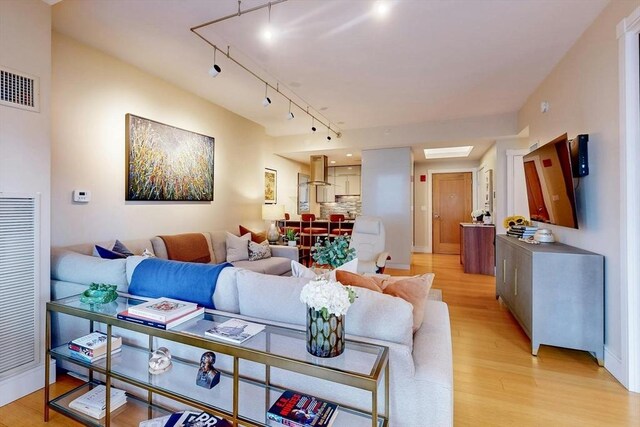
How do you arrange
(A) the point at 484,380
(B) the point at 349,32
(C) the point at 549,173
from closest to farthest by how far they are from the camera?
(A) the point at 484,380
(B) the point at 349,32
(C) the point at 549,173

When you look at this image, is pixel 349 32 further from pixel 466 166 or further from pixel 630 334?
pixel 466 166

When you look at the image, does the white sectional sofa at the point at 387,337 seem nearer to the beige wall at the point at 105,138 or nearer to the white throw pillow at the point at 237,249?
the beige wall at the point at 105,138

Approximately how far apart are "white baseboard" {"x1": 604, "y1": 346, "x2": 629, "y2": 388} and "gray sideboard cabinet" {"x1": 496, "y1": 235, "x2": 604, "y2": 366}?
4cm

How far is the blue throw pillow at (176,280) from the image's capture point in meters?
1.67

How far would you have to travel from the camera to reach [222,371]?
1454mm

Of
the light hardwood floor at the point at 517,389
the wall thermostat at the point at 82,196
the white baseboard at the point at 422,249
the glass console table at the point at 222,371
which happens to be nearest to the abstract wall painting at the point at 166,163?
the wall thermostat at the point at 82,196

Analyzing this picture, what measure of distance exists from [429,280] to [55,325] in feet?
8.34

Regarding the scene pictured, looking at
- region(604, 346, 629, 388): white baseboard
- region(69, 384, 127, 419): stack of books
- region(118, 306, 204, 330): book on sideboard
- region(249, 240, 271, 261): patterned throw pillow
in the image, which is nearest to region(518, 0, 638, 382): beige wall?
region(604, 346, 629, 388): white baseboard

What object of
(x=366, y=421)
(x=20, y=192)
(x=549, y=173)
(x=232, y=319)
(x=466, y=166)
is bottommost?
(x=366, y=421)

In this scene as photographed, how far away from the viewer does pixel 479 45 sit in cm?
279

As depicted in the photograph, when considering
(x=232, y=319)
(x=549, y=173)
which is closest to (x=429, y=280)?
(x=232, y=319)

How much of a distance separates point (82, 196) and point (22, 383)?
157 cm

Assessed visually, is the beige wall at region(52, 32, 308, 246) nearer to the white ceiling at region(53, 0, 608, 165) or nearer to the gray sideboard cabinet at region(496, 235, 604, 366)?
the white ceiling at region(53, 0, 608, 165)

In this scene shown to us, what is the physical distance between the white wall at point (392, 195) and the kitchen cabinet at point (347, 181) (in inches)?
89.7
